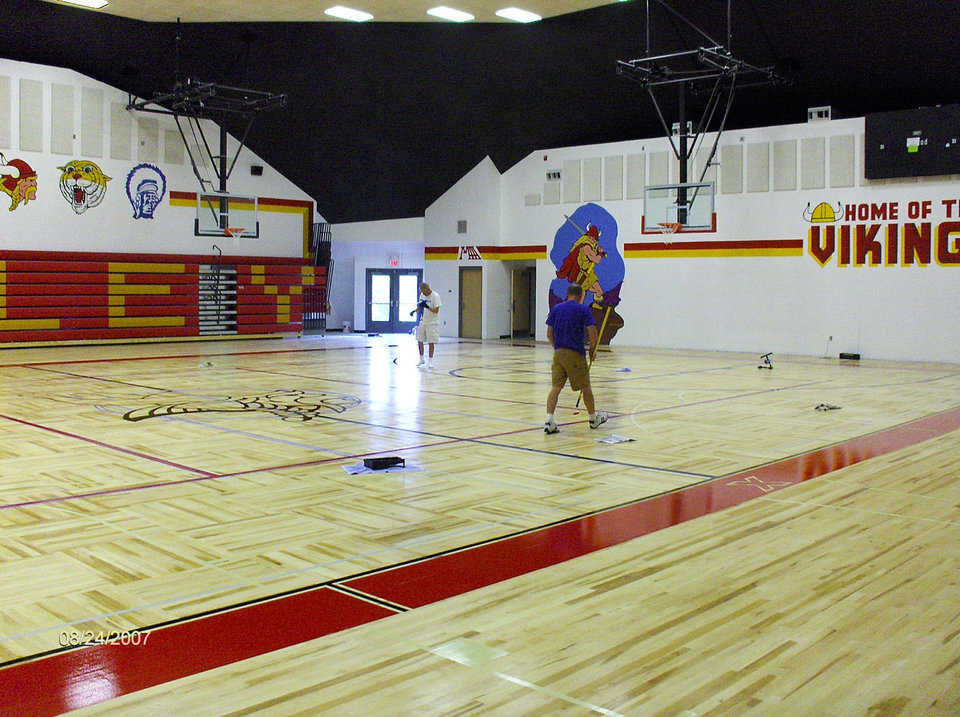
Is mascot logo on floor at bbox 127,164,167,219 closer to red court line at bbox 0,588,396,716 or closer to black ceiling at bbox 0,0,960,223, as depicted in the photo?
black ceiling at bbox 0,0,960,223

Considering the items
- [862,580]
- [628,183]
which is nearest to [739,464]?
[862,580]

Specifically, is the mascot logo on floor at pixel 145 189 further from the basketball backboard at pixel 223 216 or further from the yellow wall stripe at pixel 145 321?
the yellow wall stripe at pixel 145 321

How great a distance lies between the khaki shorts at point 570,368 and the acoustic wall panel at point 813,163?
13.8m

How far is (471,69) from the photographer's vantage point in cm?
2166

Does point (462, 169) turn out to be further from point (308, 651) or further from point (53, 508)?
point (308, 651)

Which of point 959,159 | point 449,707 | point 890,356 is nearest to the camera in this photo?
point 449,707

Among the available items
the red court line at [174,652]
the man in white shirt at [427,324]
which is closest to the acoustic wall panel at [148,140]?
the man in white shirt at [427,324]

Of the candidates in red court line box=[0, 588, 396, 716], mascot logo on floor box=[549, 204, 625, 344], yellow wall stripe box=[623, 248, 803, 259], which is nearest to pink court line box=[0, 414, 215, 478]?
red court line box=[0, 588, 396, 716]

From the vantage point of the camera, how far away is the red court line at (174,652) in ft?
10.6

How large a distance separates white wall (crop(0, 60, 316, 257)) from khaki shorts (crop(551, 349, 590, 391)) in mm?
16916

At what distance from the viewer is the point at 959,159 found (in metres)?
18.6

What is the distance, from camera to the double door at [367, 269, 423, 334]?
1203 inches

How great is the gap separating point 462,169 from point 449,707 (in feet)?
80.6

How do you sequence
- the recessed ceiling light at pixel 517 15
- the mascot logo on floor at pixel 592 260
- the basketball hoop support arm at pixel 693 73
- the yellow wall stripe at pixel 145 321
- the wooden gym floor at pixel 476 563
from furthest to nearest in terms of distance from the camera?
the mascot logo on floor at pixel 592 260
the yellow wall stripe at pixel 145 321
the recessed ceiling light at pixel 517 15
the basketball hoop support arm at pixel 693 73
the wooden gym floor at pixel 476 563
